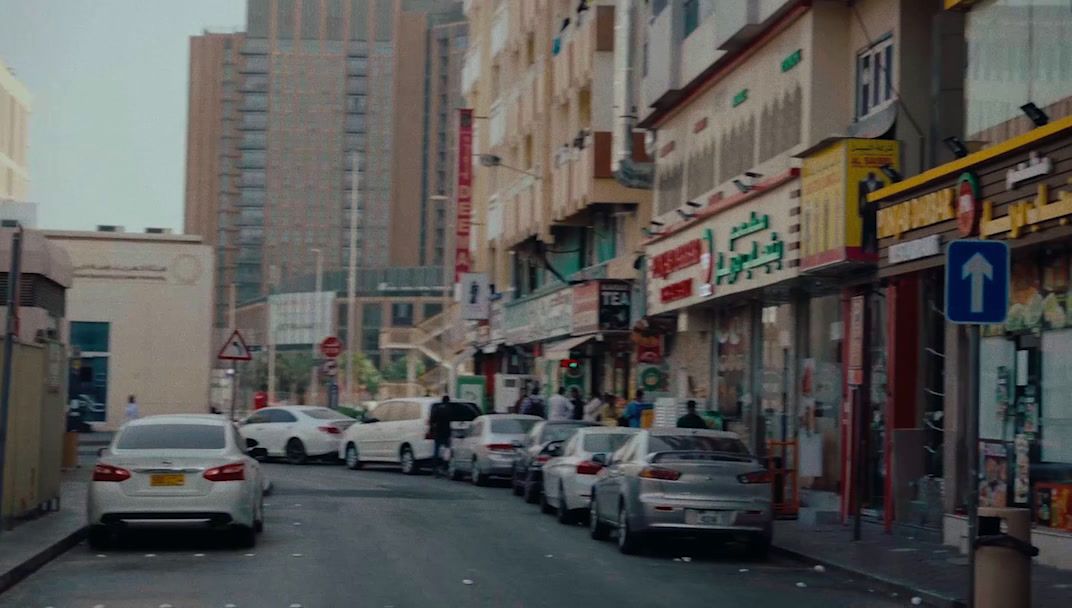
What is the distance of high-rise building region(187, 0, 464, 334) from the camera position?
187 m

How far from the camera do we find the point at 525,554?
19.0 m

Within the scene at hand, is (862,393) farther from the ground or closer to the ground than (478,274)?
closer to the ground

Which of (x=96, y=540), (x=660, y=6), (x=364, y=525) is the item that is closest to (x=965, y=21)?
(x=364, y=525)

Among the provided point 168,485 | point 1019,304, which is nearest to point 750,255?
point 1019,304

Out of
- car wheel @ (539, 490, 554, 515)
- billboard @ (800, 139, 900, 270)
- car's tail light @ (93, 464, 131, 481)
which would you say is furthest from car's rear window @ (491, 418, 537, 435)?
car's tail light @ (93, 464, 131, 481)

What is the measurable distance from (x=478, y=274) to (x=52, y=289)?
3029 cm

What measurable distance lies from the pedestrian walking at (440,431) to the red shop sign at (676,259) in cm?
549

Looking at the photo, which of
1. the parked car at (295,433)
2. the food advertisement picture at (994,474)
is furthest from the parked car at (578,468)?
the parked car at (295,433)

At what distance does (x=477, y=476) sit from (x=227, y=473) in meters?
15.5

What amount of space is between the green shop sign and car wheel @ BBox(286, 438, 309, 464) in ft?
51.2

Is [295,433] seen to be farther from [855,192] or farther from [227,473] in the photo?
[227,473]

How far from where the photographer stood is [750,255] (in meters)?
27.5

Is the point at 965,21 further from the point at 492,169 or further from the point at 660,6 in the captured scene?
the point at 492,169

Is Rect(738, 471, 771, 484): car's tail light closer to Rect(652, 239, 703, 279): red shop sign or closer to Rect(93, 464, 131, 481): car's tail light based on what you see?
Rect(93, 464, 131, 481): car's tail light
